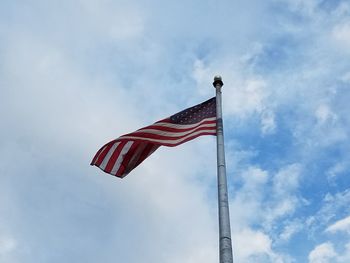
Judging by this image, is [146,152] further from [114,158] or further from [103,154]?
[103,154]

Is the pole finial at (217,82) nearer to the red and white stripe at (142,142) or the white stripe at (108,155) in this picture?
the red and white stripe at (142,142)

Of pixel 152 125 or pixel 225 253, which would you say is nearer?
pixel 225 253

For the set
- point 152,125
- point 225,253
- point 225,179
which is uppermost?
point 152,125

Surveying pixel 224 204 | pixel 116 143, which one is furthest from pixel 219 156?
pixel 116 143

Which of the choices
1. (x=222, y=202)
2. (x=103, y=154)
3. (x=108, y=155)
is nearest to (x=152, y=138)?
(x=108, y=155)

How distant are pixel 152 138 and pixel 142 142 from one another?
598mm

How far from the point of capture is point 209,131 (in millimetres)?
15766

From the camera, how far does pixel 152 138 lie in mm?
16344

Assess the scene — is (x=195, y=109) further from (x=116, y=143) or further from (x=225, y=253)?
(x=225, y=253)

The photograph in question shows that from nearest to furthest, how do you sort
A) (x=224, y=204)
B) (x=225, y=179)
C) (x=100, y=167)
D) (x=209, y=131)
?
(x=224, y=204) < (x=225, y=179) < (x=209, y=131) < (x=100, y=167)

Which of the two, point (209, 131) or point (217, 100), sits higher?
point (217, 100)

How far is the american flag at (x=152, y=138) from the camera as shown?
16.2 meters

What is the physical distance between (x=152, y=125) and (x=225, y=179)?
159 inches

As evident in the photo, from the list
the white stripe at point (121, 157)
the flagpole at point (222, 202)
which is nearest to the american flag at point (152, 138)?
the white stripe at point (121, 157)
